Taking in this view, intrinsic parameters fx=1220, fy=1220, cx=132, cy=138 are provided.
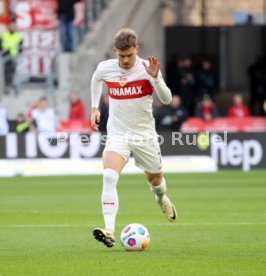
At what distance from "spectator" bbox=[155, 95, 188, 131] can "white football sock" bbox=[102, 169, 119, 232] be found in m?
18.0

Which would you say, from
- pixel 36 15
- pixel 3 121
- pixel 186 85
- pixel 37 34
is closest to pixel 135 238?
pixel 3 121

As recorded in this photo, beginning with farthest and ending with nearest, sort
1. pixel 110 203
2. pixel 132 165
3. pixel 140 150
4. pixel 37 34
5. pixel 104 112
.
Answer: pixel 37 34, pixel 104 112, pixel 132 165, pixel 140 150, pixel 110 203

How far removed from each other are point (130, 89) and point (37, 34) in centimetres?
1893

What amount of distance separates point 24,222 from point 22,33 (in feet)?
53.5

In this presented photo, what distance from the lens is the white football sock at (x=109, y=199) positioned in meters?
12.1

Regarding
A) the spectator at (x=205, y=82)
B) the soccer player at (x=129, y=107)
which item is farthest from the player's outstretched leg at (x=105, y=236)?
the spectator at (x=205, y=82)

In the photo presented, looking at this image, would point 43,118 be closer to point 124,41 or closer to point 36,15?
point 36,15

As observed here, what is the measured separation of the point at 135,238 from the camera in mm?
12047

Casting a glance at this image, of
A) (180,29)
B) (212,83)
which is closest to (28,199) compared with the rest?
(212,83)

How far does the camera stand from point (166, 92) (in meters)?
12.3

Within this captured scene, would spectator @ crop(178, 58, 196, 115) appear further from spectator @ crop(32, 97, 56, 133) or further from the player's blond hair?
the player's blond hair

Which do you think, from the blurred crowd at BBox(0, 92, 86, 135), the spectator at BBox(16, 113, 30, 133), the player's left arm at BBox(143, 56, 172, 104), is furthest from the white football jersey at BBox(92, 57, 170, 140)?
the spectator at BBox(16, 113, 30, 133)

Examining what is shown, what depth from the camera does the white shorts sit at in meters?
12.7

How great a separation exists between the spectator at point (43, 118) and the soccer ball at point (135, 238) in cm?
1802
